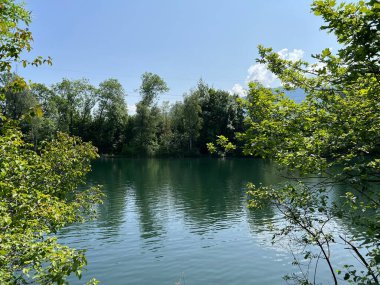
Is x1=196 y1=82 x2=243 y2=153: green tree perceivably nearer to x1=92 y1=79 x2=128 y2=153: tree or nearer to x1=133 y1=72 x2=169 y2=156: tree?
x1=133 y1=72 x2=169 y2=156: tree

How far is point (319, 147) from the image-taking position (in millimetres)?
6309

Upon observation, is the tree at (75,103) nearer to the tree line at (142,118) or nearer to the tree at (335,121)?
the tree line at (142,118)

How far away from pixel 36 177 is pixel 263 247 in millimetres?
12695

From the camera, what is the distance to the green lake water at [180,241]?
15727 millimetres

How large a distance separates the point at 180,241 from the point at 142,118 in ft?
224

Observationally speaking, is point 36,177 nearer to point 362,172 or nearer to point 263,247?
point 362,172

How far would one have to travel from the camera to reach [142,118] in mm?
87188

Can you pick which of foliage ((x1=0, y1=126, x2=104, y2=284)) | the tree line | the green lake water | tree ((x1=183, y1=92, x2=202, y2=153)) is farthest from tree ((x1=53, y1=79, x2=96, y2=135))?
foliage ((x1=0, y1=126, x2=104, y2=284))

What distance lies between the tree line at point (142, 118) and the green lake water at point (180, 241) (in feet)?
163

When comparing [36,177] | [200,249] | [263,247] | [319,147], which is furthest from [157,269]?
[319,147]

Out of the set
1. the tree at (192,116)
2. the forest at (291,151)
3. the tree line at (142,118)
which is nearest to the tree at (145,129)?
the tree line at (142,118)

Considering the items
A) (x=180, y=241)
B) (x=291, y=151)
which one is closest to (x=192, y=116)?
(x=180, y=241)

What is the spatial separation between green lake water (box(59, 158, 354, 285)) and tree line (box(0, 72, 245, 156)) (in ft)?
163

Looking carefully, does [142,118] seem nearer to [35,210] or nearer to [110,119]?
[110,119]
